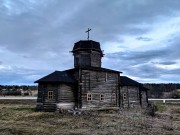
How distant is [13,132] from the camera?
15.9 m

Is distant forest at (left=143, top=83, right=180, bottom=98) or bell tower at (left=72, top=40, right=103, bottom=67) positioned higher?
bell tower at (left=72, top=40, right=103, bottom=67)

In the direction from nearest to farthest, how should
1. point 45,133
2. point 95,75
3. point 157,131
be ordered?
point 45,133, point 157,131, point 95,75

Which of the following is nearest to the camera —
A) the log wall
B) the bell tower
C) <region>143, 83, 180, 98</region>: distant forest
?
the log wall

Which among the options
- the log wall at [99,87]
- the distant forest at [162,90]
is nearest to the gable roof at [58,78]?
the log wall at [99,87]

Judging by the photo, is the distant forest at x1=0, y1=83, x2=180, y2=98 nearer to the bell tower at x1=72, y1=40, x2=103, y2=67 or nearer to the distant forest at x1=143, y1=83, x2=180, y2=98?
the distant forest at x1=143, y1=83, x2=180, y2=98

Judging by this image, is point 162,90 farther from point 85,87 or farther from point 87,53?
point 85,87

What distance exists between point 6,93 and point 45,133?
68561 mm

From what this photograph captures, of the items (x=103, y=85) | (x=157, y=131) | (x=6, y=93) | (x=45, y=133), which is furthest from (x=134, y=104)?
(x=6, y=93)

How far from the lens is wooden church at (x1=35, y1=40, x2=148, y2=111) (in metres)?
31.4

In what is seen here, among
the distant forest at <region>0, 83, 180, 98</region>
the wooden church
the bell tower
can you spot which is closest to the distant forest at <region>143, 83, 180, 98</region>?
the distant forest at <region>0, 83, 180, 98</region>

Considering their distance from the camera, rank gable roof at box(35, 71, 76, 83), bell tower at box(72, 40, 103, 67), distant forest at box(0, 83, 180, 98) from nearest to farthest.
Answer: gable roof at box(35, 71, 76, 83) → bell tower at box(72, 40, 103, 67) → distant forest at box(0, 83, 180, 98)

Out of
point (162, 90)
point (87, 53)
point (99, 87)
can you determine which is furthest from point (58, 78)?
point (162, 90)

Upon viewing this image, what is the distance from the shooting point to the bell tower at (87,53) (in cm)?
3684

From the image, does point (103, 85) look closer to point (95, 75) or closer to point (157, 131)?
point (95, 75)
